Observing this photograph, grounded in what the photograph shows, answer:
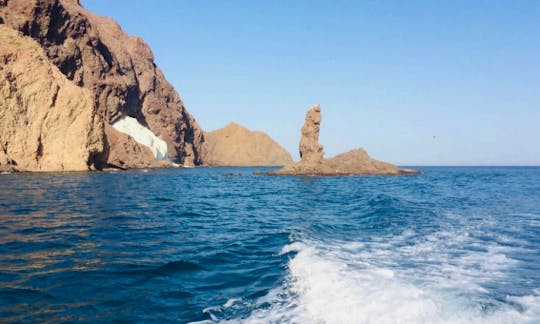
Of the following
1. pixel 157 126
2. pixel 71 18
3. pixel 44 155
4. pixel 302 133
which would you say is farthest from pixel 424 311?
pixel 157 126

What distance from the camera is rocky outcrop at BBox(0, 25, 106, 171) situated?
51125 mm

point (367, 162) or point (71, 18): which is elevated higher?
point (71, 18)

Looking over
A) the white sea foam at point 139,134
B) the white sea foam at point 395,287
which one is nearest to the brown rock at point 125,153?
the white sea foam at point 139,134

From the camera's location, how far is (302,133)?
75.5 meters

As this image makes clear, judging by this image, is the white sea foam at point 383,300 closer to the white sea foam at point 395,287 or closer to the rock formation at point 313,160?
the white sea foam at point 395,287

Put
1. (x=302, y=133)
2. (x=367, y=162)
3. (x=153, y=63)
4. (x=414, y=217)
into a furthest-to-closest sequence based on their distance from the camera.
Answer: (x=153, y=63)
(x=367, y=162)
(x=302, y=133)
(x=414, y=217)

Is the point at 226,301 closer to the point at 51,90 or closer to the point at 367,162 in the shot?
the point at 51,90

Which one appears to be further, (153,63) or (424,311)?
(153,63)

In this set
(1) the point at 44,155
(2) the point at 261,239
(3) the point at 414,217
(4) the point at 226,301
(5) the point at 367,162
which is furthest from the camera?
(5) the point at 367,162

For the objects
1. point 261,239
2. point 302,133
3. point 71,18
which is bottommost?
point 261,239

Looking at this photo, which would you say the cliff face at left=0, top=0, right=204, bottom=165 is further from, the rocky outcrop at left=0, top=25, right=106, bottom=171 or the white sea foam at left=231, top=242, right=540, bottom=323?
the white sea foam at left=231, top=242, right=540, bottom=323

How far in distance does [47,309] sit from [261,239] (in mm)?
7215

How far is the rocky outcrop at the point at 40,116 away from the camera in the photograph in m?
51.1

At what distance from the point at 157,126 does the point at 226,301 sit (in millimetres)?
126529
